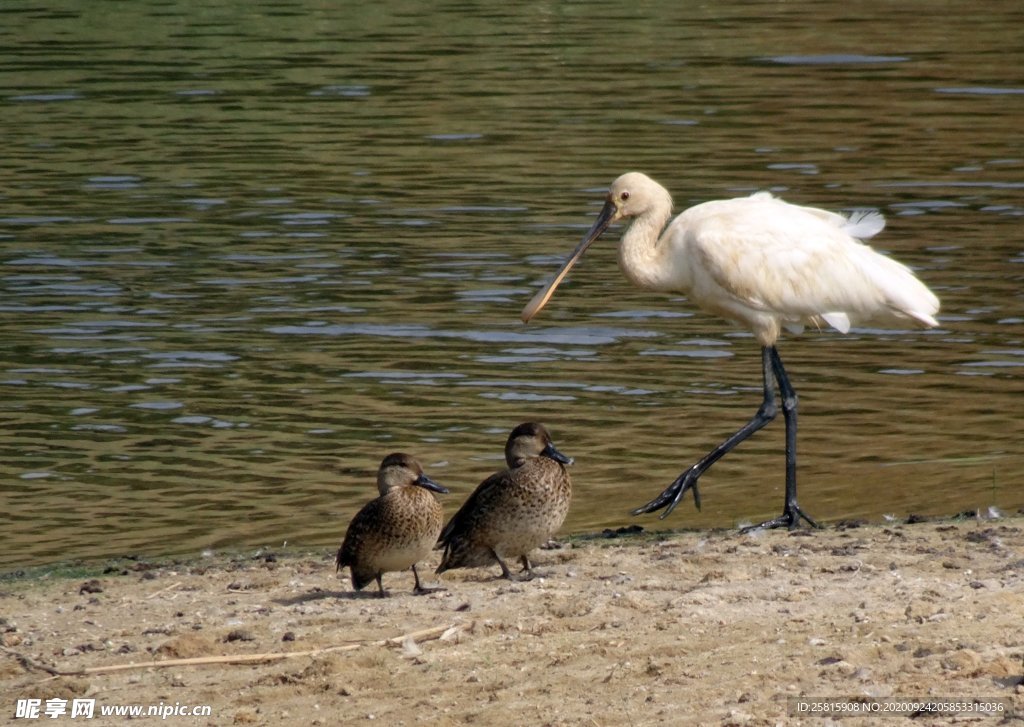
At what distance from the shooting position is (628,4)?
31641 mm

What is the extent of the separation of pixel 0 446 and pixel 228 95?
13092 millimetres

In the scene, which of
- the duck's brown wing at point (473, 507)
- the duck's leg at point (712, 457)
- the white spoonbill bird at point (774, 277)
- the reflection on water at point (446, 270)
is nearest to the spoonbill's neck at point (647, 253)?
the white spoonbill bird at point (774, 277)

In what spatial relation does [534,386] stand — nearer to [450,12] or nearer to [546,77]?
[546,77]

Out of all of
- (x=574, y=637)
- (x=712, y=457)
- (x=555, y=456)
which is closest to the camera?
(x=574, y=637)

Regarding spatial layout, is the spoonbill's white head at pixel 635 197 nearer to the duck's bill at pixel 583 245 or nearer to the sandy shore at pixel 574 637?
the duck's bill at pixel 583 245

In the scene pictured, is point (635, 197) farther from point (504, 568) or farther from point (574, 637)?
point (574, 637)

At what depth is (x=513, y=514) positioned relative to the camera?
25.6ft

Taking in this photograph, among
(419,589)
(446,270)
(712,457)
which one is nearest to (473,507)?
(419,589)

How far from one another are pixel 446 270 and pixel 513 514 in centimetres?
770

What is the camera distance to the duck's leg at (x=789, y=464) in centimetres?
912

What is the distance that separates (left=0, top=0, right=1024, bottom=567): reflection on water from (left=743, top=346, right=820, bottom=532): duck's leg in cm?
42

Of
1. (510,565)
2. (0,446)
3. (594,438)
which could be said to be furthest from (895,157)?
(510,565)

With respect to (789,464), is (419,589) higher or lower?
higher

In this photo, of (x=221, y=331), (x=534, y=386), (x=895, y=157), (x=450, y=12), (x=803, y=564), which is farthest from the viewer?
(x=450, y=12)
